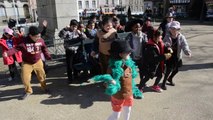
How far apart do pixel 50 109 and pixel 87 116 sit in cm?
90

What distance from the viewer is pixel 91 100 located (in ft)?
16.8

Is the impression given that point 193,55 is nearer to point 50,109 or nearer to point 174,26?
point 174,26

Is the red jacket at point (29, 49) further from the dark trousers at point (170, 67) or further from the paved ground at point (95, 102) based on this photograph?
the dark trousers at point (170, 67)

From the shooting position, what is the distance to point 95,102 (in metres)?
5.02

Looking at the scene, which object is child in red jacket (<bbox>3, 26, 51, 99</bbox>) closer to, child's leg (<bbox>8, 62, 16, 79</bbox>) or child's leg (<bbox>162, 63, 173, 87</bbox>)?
child's leg (<bbox>8, 62, 16, 79</bbox>)

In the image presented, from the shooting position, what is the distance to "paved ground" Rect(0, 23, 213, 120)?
4414 millimetres

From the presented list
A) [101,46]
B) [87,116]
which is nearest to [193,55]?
[101,46]

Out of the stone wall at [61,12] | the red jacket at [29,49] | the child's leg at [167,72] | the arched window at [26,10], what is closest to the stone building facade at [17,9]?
the arched window at [26,10]

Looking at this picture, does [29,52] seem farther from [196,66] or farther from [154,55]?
[196,66]

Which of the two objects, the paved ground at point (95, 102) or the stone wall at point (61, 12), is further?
the stone wall at point (61, 12)

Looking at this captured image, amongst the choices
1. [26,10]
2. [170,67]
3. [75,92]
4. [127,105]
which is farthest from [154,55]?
[26,10]

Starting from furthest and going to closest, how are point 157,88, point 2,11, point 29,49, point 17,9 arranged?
point 17,9, point 2,11, point 157,88, point 29,49

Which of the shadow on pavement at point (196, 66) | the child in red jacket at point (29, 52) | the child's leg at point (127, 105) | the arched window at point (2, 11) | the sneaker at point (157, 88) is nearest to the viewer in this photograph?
the child's leg at point (127, 105)

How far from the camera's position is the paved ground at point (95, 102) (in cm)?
441
